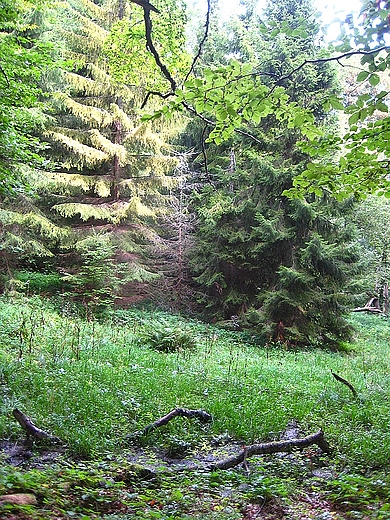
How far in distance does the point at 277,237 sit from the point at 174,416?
9812mm

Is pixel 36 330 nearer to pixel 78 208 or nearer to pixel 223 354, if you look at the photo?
pixel 223 354

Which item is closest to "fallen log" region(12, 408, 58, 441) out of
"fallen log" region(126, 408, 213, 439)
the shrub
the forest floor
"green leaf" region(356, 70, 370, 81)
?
the forest floor

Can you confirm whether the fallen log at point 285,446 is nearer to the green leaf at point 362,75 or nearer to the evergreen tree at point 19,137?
the green leaf at point 362,75

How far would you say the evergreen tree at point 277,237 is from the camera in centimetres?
1415

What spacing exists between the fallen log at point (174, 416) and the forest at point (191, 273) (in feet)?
0.09

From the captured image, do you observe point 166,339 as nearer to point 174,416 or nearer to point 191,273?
point 174,416

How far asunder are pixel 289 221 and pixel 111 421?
11330 millimetres

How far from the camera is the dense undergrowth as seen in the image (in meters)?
3.74

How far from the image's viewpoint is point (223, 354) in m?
11.0

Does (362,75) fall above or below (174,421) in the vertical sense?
above

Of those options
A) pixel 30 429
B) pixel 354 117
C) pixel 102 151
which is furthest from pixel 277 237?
pixel 30 429

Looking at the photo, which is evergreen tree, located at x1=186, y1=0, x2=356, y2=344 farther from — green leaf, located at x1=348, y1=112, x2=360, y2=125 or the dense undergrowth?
green leaf, located at x1=348, y1=112, x2=360, y2=125

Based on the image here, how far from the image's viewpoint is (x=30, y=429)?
4.65 metres

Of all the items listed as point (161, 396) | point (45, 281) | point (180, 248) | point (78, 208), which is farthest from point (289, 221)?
point (161, 396)
